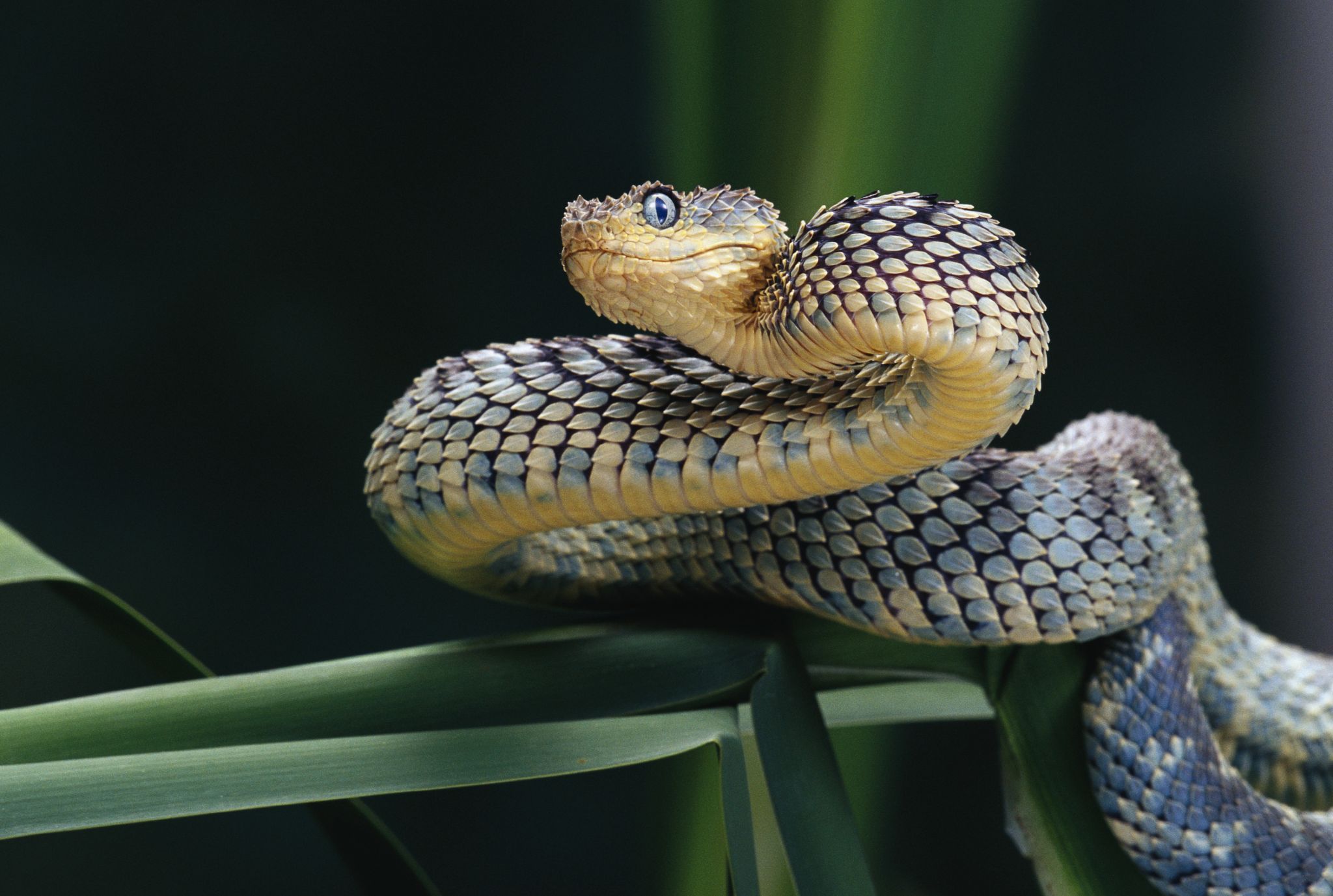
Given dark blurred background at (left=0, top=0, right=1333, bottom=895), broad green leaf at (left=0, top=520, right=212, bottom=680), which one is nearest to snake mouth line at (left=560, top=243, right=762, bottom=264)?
broad green leaf at (left=0, top=520, right=212, bottom=680)

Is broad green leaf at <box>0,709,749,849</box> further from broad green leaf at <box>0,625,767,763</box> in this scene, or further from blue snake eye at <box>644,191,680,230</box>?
blue snake eye at <box>644,191,680,230</box>

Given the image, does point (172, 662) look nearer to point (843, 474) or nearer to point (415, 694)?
point (415, 694)

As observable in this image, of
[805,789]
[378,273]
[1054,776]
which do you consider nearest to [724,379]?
[805,789]

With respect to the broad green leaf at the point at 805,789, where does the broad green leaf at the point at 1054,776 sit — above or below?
below

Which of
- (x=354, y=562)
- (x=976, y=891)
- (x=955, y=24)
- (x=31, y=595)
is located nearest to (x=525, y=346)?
(x=955, y=24)

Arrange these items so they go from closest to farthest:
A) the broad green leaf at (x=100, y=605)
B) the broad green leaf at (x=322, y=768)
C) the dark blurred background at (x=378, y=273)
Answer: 1. the broad green leaf at (x=322, y=768)
2. the broad green leaf at (x=100, y=605)
3. the dark blurred background at (x=378, y=273)

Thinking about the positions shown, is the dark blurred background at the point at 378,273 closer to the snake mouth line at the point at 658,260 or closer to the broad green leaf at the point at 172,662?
the snake mouth line at the point at 658,260

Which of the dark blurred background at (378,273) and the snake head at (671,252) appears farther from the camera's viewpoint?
the dark blurred background at (378,273)

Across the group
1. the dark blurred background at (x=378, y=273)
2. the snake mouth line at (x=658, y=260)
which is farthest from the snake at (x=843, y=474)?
the dark blurred background at (x=378, y=273)
